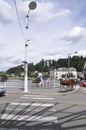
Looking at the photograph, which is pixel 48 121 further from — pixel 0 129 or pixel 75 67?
pixel 75 67

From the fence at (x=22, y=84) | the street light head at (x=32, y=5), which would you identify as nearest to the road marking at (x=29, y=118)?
the street light head at (x=32, y=5)

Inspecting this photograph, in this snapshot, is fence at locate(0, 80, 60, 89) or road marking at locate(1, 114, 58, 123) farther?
fence at locate(0, 80, 60, 89)

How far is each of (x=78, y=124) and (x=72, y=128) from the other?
0.92 metres

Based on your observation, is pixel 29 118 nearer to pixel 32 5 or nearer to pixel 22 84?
pixel 32 5

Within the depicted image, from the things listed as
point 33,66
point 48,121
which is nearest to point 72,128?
point 48,121

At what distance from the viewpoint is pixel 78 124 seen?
1139cm

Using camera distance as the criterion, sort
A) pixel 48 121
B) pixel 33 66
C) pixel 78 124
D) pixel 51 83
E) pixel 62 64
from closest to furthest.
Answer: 1. pixel 78 124
2. pixel 48 121
3. pixel 51 83
4. pixel 33 66
5. pixel 62 64

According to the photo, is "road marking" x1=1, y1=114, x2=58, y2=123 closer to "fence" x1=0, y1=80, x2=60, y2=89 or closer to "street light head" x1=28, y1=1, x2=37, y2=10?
"street light head" x1=28, y1=1, x2=37, y2=10

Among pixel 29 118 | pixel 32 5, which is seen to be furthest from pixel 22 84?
pixel 29 118

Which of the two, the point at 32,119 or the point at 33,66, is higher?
the point at 33,66

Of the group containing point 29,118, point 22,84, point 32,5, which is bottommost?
point 29,118

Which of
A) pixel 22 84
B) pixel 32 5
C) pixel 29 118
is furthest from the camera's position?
pixel 22 84

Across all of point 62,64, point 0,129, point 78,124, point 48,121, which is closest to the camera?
point 0,129

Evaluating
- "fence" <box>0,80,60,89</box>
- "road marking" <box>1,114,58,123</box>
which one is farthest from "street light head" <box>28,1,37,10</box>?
"road marking" <box>1,114,58,123</box>
